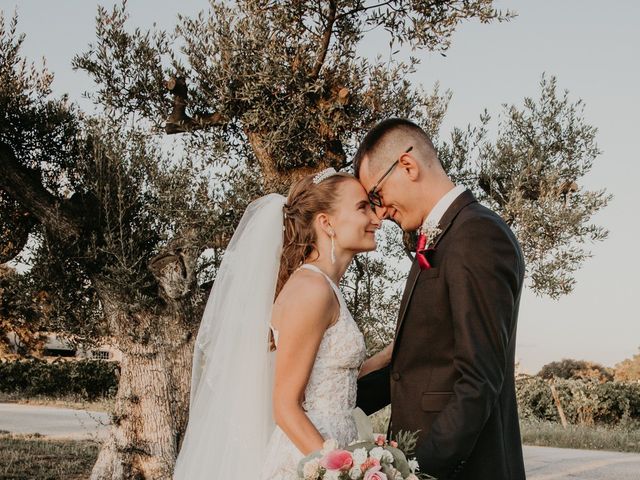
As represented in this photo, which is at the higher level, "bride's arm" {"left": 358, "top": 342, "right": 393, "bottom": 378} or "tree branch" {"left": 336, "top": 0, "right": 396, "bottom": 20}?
"tree branch" {"left": 336, "top": 0, "right": 396, "bottom": 20}

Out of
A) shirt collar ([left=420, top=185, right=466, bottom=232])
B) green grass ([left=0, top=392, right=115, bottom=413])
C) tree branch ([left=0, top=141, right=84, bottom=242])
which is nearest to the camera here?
shirt collar ([left=420, top=185, right=466, bottom=232])

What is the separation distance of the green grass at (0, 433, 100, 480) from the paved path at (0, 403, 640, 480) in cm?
48

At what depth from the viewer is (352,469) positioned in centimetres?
296

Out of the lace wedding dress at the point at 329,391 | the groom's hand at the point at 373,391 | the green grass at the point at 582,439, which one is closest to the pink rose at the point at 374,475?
the lace wedding dress at the point at 329,391

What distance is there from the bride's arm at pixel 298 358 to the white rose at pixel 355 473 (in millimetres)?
759

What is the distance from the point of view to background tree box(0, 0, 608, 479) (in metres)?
8.63

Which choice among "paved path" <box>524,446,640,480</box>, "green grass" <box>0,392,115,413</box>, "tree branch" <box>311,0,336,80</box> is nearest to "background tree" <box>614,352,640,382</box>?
"paved path" <box>524,446,640,480</box>

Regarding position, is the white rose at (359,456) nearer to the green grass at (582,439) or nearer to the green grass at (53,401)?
the green grass at (582,439)

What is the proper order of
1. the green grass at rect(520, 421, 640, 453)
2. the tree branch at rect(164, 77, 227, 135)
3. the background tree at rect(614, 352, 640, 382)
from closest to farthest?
the tree branch at rect(164, 77, 227, 135)
the green grass at rect(520, 421, 640, 453)
the background tree at rect(614, 352, 640, 382)

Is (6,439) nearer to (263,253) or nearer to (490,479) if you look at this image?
(263,253)

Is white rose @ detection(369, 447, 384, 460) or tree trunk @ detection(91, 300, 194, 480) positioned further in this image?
tree trunk @ detection(91, 300, 194, 480)

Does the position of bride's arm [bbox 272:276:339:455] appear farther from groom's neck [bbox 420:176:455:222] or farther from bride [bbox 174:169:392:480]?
groom's neck [bbox 420:176:455:222]

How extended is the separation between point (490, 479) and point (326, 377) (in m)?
1.08

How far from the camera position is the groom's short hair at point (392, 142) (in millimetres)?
3859
